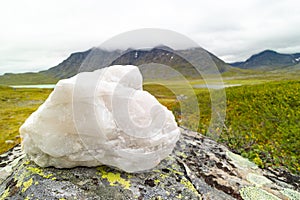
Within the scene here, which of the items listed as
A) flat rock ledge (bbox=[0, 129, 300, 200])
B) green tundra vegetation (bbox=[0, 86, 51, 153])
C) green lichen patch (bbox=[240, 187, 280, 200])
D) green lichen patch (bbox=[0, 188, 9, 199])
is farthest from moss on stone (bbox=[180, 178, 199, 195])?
green tundra vegetation (bbox=[0, 86, 51, 153])

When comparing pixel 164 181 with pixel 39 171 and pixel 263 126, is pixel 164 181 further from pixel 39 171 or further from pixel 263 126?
pixel 263 126

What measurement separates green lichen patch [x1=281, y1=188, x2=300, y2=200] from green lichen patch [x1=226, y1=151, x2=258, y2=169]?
1.07 meters

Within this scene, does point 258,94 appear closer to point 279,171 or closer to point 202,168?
point 279,171

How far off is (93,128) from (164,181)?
184 centimetres

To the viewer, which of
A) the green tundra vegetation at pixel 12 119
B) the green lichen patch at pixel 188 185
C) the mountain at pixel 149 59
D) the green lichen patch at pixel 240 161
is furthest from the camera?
the green tundra vegetation at pixel 12 119

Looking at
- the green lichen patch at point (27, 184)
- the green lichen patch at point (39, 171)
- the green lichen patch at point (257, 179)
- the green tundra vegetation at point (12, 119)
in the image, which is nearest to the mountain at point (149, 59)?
the green lichen patch at point (39, 171)

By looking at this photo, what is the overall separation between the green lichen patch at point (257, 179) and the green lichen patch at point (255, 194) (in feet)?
0.92

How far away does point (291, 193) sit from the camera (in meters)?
5.00

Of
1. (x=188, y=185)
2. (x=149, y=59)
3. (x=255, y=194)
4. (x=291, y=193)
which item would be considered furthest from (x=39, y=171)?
(x=291, y=193)

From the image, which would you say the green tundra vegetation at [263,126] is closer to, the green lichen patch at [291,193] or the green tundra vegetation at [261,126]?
the green tundra vegetation at [261,126]

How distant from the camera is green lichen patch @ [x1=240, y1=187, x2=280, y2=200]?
468cm

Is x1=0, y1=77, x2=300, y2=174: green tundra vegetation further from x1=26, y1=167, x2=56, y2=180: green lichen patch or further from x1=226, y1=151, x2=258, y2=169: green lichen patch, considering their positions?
x1=26, y1=167, x2=56, y2=180: green lichen patch

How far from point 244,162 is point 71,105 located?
5.10m

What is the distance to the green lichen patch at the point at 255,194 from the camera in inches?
184
